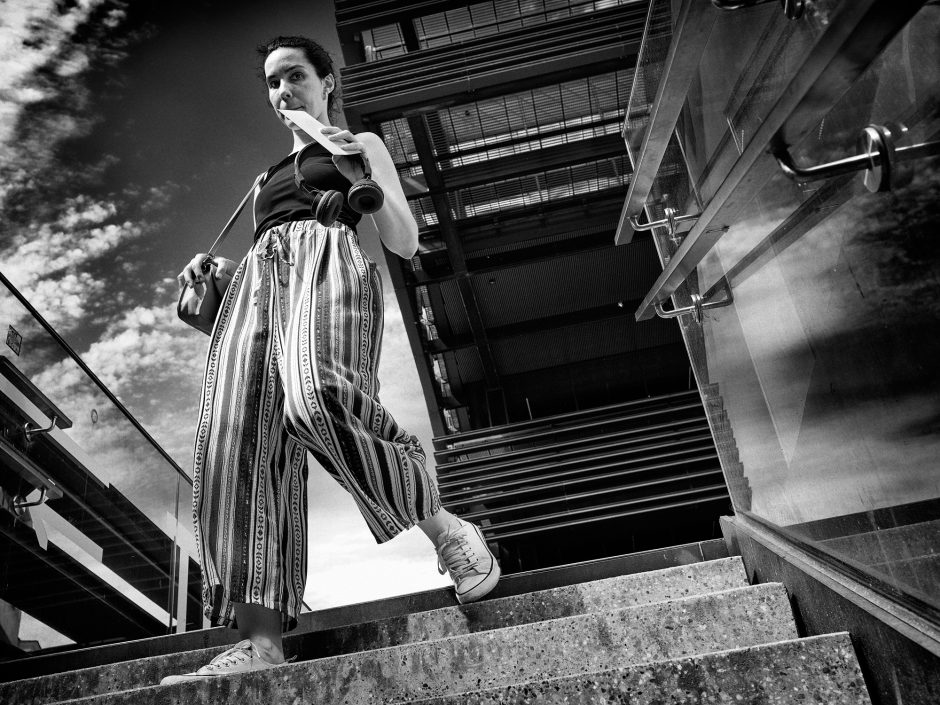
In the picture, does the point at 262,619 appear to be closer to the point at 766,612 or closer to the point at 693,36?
the point at 766,612

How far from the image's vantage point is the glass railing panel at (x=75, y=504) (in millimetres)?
2408

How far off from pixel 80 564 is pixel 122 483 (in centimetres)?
48

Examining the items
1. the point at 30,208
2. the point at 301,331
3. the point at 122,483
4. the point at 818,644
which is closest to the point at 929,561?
the point at 818,644

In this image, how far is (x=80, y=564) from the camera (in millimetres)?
2734

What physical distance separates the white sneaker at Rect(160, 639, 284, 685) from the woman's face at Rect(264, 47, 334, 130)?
3.67 ft

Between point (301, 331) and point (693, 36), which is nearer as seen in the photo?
point (693, 36)

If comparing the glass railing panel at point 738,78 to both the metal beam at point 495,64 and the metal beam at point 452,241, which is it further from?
the metal beam at point 452,241

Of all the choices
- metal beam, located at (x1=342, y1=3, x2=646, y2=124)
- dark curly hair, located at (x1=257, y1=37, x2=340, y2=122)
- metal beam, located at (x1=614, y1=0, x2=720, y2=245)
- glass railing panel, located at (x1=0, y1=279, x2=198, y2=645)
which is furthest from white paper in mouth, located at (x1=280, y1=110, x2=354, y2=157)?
metal beam, located at (x1=342, y1=3, x2=646, y2=124)

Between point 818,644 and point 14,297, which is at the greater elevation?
point 14,297

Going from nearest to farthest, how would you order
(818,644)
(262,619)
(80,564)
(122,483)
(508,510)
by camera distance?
(818,644) → (262,619) → (80,564) → (122,483) → (508,510)

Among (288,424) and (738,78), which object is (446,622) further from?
(738,78)

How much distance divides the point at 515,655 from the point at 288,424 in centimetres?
60

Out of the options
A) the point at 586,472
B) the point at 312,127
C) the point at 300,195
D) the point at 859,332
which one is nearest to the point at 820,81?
the point at 859,332

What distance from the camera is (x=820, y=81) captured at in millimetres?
651
